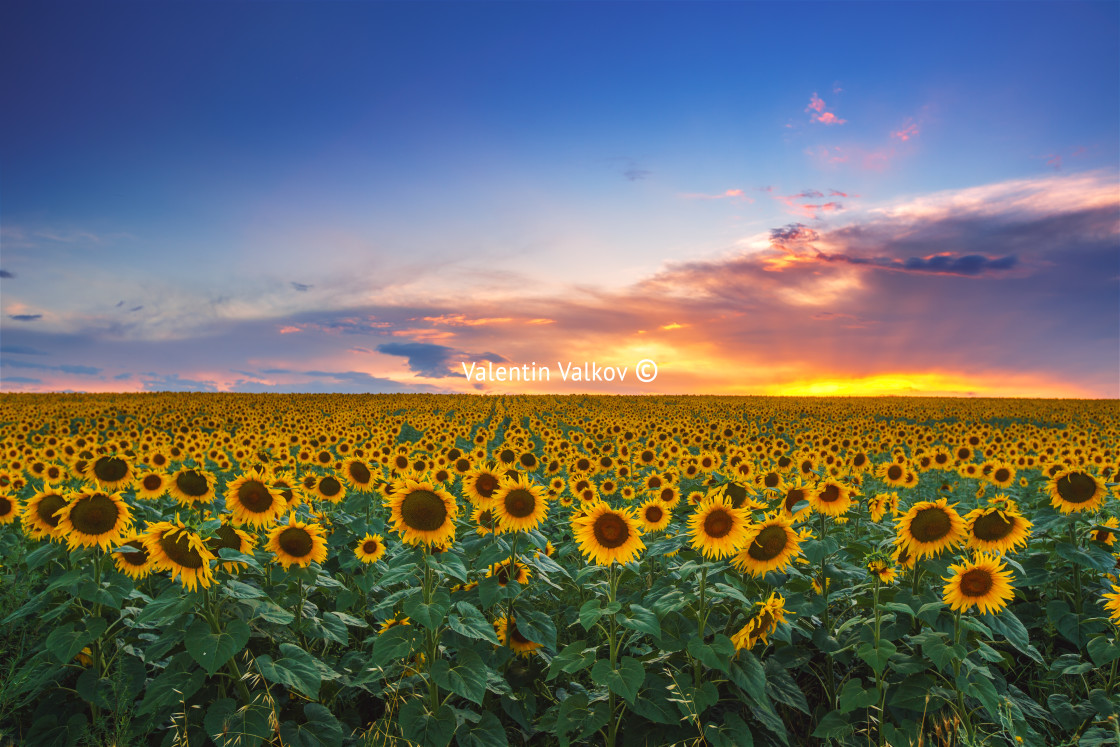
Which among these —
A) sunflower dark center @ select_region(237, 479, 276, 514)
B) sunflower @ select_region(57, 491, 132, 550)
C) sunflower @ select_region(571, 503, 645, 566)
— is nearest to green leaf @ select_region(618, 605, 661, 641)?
sunflower @ select_region(571, 503, 645, 566)

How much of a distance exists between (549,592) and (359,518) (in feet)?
8.20

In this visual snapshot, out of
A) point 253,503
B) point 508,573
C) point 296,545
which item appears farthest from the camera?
point 253,503

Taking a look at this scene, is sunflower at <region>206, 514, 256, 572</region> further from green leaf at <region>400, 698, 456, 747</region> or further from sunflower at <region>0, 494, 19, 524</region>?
sunflower at <region>0, 494, 19, 524</region>

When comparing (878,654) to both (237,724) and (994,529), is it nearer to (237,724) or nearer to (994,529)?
(994,529)

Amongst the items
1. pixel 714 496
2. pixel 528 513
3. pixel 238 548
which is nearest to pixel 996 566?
pixel 714 496

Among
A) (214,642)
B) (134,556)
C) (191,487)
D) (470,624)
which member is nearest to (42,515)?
(134,556)

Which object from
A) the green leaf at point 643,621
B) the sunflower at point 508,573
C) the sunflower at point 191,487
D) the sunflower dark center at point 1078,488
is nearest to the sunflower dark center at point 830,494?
the green leaf at point 643,621

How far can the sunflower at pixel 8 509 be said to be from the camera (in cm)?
739

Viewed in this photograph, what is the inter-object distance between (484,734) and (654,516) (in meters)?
3.49

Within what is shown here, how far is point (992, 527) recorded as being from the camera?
564cm

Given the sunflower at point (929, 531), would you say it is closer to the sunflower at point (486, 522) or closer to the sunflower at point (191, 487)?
the sunflower at point (486, 522)

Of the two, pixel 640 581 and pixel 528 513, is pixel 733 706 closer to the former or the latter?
pixel 528 513

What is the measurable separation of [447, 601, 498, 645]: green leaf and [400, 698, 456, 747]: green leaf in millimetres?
590

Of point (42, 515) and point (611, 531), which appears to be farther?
point (42, 515)
